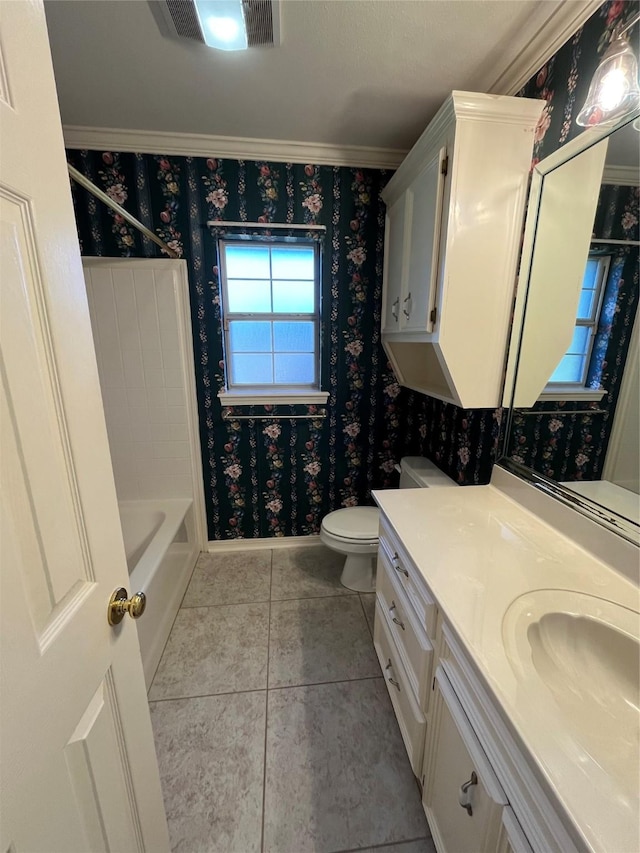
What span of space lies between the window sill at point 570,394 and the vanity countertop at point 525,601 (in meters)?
0.41

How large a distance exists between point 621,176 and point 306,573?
229 centimetres

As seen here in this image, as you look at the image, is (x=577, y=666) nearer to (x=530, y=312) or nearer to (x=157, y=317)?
(x=530, y=312)

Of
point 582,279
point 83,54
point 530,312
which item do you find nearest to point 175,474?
point 83,54

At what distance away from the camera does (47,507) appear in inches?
20.2

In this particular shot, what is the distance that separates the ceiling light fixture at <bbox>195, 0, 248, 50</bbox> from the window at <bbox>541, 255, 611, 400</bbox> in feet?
4.53

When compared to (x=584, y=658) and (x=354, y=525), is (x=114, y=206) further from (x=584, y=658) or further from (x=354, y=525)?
(x=584, y=658)

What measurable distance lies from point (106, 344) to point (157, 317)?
35 cm

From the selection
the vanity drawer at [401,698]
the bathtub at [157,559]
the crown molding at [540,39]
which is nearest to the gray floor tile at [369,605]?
the vanity drawer at [401,698]

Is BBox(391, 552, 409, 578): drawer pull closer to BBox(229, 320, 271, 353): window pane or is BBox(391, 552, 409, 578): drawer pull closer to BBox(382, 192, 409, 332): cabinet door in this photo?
BBox(382, 192, 409, 332): cabinet door

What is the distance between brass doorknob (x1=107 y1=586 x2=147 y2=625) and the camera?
68cm

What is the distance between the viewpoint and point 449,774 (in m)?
0.90

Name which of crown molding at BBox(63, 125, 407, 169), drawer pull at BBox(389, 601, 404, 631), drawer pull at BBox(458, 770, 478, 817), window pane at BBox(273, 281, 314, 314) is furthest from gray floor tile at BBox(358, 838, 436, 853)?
crown molding at BBox(63, 125, 407, 169)

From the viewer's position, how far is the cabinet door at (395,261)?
1755 millimetres

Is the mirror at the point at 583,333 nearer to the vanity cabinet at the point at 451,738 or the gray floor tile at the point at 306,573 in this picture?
the vanity cabinet at the point at 451,738
